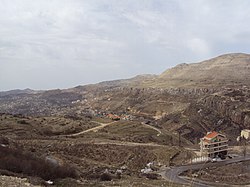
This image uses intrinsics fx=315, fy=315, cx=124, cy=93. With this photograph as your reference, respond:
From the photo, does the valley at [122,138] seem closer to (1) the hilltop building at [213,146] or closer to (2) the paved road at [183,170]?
(2) the paved road at [183,170]

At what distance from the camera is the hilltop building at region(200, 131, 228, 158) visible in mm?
62875

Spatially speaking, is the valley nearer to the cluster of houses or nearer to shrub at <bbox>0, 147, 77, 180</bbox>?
shrub at <bbox>0, 147, 77, 180</bbox>

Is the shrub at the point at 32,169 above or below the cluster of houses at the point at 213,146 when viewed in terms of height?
above

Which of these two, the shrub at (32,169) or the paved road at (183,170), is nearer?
the shrub at (32,169)

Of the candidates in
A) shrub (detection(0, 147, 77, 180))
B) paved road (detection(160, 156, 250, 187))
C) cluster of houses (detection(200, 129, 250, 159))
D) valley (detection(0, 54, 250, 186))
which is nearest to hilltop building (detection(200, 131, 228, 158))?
cluster of houses (detection(200, 129, 250, 159))

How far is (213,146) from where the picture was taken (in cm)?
6397

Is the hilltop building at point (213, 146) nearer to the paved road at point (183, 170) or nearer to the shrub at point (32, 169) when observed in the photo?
the paved road at point (183, 170)

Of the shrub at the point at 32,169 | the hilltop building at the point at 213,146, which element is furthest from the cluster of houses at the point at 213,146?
the shrub at the point at 32,169

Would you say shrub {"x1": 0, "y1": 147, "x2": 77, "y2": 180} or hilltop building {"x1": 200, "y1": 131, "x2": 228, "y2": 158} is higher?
shrub {"x1": 0, "y1": 147, "x2": 77, "y2": 180}

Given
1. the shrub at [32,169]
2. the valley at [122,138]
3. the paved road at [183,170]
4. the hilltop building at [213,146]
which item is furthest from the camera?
the hilltop building at [213,146]

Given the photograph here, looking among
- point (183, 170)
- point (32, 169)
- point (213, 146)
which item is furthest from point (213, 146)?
point (32, 169)

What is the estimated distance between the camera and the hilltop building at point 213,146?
62875 mm

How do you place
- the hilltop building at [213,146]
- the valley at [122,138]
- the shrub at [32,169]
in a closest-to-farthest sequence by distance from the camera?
1. the shrub at [32,169]
2. the valley at [122,138]
3. the hilltop building at [213,146]

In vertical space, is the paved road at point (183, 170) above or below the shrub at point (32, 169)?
below
